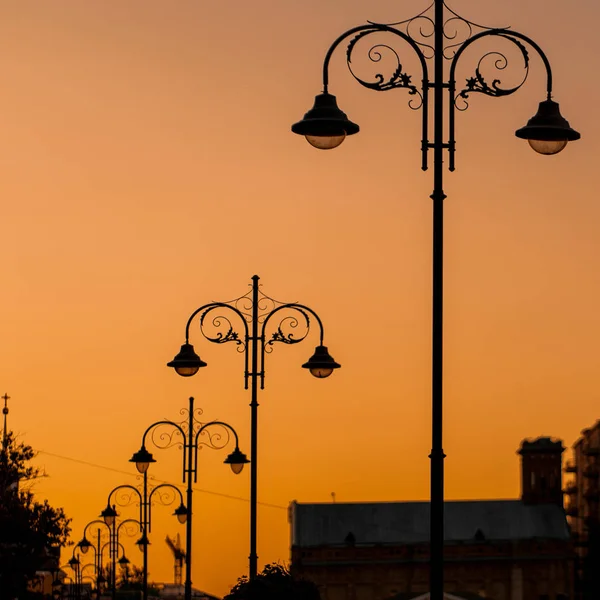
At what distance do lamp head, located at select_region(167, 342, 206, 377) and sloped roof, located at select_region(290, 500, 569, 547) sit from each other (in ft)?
513

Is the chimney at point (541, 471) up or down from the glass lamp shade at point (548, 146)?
up

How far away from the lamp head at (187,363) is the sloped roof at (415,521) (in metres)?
156

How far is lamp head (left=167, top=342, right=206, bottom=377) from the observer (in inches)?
1384

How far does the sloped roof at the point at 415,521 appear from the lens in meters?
192

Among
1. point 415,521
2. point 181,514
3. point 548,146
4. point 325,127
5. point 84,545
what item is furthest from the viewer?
point 415,521

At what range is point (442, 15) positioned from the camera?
71.8 feet

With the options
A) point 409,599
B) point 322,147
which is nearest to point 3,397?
point 322,147

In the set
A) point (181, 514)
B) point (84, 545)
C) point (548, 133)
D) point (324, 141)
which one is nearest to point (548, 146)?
point (548, 133)

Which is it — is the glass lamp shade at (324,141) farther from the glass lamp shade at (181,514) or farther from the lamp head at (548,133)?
the glass lamp shade at (181,514)

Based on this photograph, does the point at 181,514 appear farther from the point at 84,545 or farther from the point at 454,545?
the point at 454,545

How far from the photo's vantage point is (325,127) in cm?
2250

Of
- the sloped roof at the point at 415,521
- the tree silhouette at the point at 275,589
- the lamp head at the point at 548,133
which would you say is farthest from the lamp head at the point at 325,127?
the sloped roof at the point at 415,521

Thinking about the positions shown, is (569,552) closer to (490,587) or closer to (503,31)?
(490,587)

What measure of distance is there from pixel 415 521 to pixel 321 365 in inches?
6349
